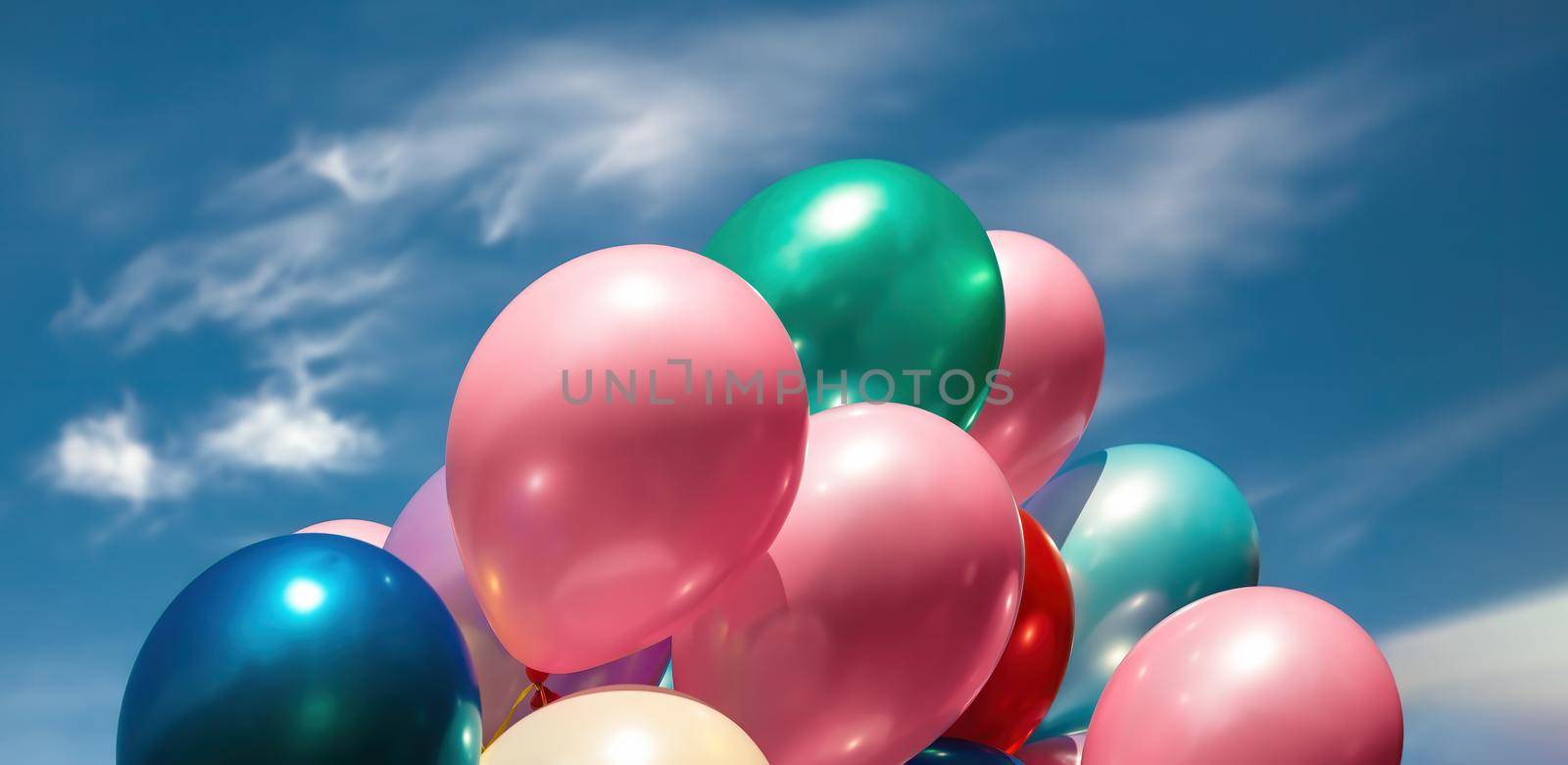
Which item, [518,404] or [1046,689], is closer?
[518,404]

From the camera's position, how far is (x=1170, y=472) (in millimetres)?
3256

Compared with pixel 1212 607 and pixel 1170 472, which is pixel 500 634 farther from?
pixel 1170 472

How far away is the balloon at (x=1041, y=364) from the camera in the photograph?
3162 mm

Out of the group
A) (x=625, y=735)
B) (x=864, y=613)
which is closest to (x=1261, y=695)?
(x=864, y=613)

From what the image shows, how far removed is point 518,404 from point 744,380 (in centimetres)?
Result: 39

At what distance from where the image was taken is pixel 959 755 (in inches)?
101

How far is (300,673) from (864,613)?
946 millimetres

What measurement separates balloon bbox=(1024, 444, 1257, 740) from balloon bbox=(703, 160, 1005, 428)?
0.66 metres

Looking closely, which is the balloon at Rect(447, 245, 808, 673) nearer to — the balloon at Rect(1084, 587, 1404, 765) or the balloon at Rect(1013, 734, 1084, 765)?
the balloon at Rect(1084, 587, 1404, 765)

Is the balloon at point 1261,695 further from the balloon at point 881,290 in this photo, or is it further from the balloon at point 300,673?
the balloon at point 300,673

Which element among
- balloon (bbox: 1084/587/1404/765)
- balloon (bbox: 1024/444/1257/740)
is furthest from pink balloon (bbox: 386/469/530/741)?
balloon (bbox: 1024/444/1257/740)

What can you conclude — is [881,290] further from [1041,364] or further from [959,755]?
[959,755]

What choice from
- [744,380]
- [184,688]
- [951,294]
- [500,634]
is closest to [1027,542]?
[951,294]

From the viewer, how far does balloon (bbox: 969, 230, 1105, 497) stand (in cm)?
316
